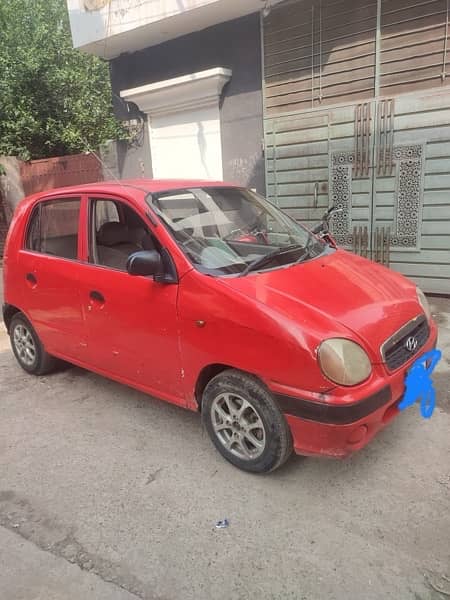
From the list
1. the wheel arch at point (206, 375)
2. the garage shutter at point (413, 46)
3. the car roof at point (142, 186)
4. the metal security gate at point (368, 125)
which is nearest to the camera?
the wheel arch at point (206, 375)

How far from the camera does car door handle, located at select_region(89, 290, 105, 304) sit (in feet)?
11.0

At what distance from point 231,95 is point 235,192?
4263 mm

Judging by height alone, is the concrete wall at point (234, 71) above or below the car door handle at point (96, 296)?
above

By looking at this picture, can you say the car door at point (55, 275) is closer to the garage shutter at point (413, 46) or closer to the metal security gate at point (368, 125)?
the metal security gate at point (368, 125)

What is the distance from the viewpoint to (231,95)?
7.36m

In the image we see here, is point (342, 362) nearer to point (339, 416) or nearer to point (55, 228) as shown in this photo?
point (339, 416)

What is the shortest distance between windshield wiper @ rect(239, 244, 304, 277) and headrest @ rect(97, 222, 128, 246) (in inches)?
43.3

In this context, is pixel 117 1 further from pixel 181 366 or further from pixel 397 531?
pixel 397 531

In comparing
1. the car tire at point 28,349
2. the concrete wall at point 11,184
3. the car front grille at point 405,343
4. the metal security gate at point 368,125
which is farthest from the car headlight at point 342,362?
the concrete wall at point 11,184

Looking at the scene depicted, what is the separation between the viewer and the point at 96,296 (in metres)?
3.39

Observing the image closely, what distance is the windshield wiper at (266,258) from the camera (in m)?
2.88

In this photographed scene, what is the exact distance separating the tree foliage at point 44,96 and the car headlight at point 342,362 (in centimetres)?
798

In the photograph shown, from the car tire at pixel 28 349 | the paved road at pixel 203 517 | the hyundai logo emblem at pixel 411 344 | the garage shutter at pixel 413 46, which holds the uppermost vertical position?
the garage shutter at pixel 413 46

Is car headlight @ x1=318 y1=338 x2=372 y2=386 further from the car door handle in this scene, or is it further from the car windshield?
the car door handle
